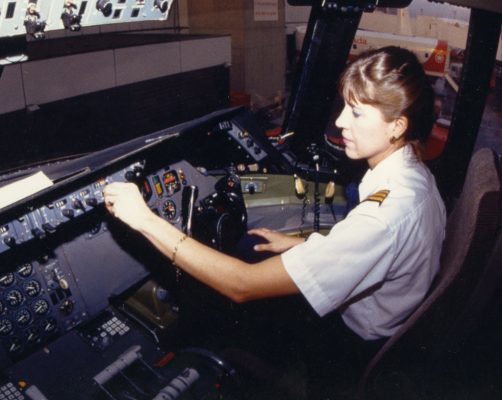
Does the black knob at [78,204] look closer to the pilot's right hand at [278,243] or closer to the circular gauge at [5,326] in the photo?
the circular gauge at [5,326]

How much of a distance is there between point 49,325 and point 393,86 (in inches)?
55.7

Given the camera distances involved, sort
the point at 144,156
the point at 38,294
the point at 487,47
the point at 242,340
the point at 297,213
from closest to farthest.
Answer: the point at 38,294, the point at 144,156, the point at 242,340, the point at 487,47, the point at 297,213

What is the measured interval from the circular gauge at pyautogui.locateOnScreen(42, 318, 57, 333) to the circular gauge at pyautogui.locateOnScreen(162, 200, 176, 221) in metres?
0.65

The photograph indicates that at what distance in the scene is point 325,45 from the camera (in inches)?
114

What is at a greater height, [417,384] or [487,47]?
[487,47]

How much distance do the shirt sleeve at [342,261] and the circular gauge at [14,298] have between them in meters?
0.99

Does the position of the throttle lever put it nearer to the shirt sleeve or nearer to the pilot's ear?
the shirt sleeve

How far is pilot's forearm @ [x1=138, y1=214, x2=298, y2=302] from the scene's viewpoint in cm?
114

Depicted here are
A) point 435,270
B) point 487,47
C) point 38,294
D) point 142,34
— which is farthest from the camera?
point 142,34

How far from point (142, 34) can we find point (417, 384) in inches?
224

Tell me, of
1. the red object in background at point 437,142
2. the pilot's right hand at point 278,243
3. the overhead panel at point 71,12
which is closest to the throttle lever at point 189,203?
the pilot's right hand at point 278,243

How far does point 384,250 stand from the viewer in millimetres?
1080

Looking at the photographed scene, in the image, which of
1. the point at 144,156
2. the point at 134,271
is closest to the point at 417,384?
the point at 134,271

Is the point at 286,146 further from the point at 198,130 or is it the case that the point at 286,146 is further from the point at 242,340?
the point at 242,340
